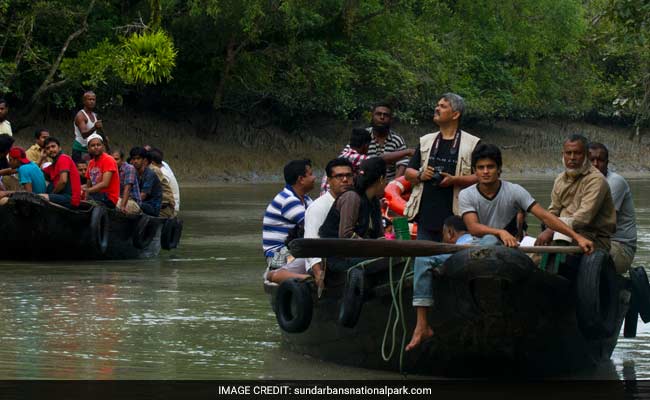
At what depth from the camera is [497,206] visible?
7.94m

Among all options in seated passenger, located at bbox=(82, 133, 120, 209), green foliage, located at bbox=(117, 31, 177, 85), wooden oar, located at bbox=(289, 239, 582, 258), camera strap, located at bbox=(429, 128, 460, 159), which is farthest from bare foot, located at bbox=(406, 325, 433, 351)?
green foliage, located at bbox=(117, 31, 177, 85)

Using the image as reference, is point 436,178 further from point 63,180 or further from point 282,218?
point 63,180

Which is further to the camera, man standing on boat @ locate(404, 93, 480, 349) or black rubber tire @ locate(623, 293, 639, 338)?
man standing on boat @ locate(404, 93, 480, 349)

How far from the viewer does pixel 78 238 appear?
1437 centimetres

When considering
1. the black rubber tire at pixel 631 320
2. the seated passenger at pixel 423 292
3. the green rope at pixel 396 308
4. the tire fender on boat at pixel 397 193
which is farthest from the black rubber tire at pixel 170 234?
the seated passenger at pixel 423 292

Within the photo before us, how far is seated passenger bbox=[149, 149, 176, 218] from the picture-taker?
613 inches

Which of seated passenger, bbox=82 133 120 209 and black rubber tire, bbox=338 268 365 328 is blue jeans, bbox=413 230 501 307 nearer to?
black rubber tire, bbox=338 268 365 328

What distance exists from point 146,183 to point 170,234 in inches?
25.0

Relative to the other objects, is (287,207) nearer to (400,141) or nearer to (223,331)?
(223,331)

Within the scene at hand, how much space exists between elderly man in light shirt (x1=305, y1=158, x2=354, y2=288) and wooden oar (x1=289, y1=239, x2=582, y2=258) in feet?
2.23

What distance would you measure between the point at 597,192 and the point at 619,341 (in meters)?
Answer: 1.79

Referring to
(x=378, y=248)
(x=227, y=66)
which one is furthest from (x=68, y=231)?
(x=227, y=66)

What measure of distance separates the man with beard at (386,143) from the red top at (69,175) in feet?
12.9

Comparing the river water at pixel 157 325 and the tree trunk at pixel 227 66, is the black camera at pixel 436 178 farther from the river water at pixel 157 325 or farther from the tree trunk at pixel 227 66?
the tree trunk at pixel 227 66
